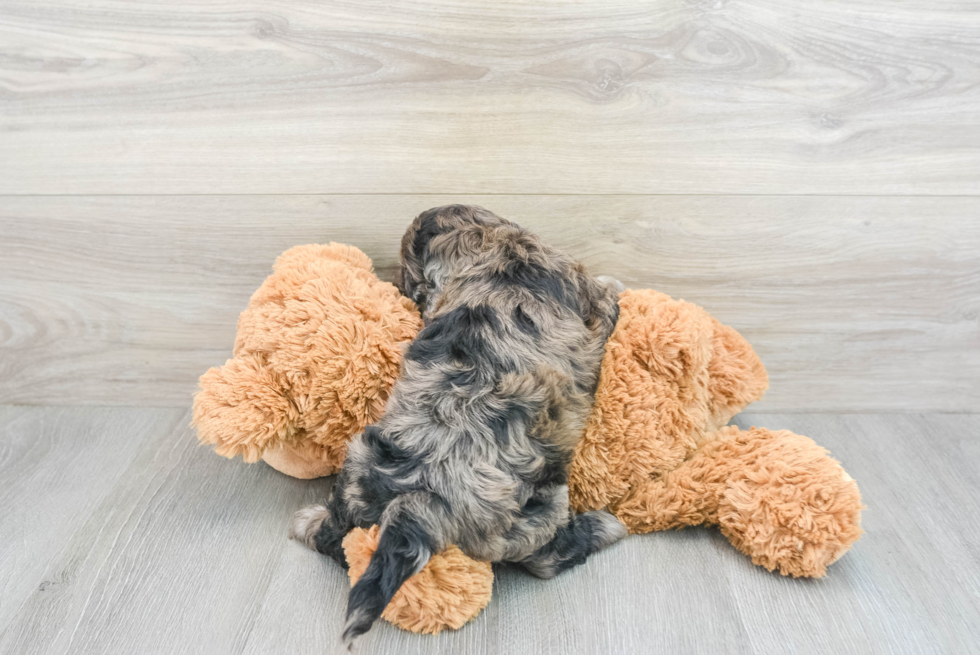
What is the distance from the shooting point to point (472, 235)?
111 cm

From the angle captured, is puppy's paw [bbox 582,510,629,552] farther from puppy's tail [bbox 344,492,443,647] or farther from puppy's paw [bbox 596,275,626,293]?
puppy's paw [bbox 596,275,626,293]

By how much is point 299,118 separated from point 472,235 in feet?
1.54

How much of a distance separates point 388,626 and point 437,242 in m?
0.64

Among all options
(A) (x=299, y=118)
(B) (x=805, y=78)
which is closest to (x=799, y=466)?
(B) (x=805, y=78)

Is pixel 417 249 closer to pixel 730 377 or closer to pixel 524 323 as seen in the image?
pixel 524 323

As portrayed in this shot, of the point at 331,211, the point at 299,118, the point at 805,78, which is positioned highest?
the point at 805,78

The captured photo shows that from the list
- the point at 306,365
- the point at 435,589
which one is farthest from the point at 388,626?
the point at 306,365

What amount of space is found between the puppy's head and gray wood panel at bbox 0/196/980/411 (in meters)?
0.17

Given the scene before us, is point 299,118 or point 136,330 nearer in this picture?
point 299,118

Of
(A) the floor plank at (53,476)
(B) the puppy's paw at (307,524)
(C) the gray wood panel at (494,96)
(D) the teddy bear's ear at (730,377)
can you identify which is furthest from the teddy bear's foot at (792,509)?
(A) the floor plank at (53,476)

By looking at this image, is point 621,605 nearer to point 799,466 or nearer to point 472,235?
point 799,466

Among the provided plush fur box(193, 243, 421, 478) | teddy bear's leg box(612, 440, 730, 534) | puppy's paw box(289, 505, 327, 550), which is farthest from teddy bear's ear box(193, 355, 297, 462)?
teddy bear's leg box(612, 440, 730, 534)

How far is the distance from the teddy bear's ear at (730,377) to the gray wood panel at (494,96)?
1.05ft

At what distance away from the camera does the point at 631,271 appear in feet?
4.53
